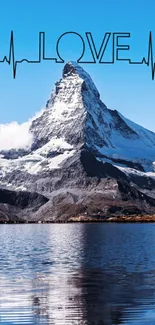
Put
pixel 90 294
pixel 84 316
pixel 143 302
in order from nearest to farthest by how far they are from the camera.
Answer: pixel 84 316 → pixel 143 302 → pixel 90 294

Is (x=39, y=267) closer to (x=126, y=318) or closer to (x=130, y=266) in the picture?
(x=130, y=266)

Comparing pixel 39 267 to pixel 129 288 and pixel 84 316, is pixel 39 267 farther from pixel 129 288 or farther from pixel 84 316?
pixel 84 316

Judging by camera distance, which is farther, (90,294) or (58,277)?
(58,277)

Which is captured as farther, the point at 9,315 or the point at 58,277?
the point at 58,277

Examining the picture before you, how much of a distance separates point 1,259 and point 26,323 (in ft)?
234

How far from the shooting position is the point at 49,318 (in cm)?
5306

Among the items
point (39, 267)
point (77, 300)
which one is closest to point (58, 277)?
point (39, 267)

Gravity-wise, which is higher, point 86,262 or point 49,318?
point 49,318

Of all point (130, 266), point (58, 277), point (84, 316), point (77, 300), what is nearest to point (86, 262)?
point (130, 266)

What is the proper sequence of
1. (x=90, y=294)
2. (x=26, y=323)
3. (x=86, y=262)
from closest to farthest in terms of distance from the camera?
(x=26, y=323) < (x=90, y=294) < (x=86, y=262)

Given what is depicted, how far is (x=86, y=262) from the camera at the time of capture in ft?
374

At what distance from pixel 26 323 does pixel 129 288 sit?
25.0 meters

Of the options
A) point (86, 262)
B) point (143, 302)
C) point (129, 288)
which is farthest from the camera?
point (86, 262)

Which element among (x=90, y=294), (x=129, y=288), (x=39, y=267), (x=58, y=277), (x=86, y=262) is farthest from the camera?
(x=86, y=262)
